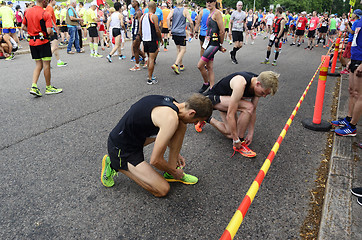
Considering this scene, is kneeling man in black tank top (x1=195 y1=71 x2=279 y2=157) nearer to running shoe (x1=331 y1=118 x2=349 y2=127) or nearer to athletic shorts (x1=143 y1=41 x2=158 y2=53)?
running shoe (x1=331 y1=118 x2=349 y2=127)

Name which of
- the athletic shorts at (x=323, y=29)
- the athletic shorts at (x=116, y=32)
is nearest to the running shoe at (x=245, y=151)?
the athletic shorts at (x=116, y=32)

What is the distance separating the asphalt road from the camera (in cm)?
223

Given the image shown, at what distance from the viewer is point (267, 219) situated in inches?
91.6

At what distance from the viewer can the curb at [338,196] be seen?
85.0 inches

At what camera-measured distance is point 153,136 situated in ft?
8.59

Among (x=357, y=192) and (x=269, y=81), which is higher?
(x=269, y=81)

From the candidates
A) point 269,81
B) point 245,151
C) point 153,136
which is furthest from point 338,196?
point 153,136

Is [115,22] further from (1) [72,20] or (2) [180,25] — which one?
(2) [180,25]

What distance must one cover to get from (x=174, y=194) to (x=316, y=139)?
2.48 meters

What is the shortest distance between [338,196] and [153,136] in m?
1.91

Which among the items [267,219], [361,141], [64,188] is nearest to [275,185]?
[267,219]

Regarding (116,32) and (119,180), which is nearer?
(119,180)

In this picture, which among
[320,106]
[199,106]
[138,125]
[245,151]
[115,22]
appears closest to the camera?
[199,106]

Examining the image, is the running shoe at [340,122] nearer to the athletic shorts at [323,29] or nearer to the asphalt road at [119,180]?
the asphalt road at [119,180]
